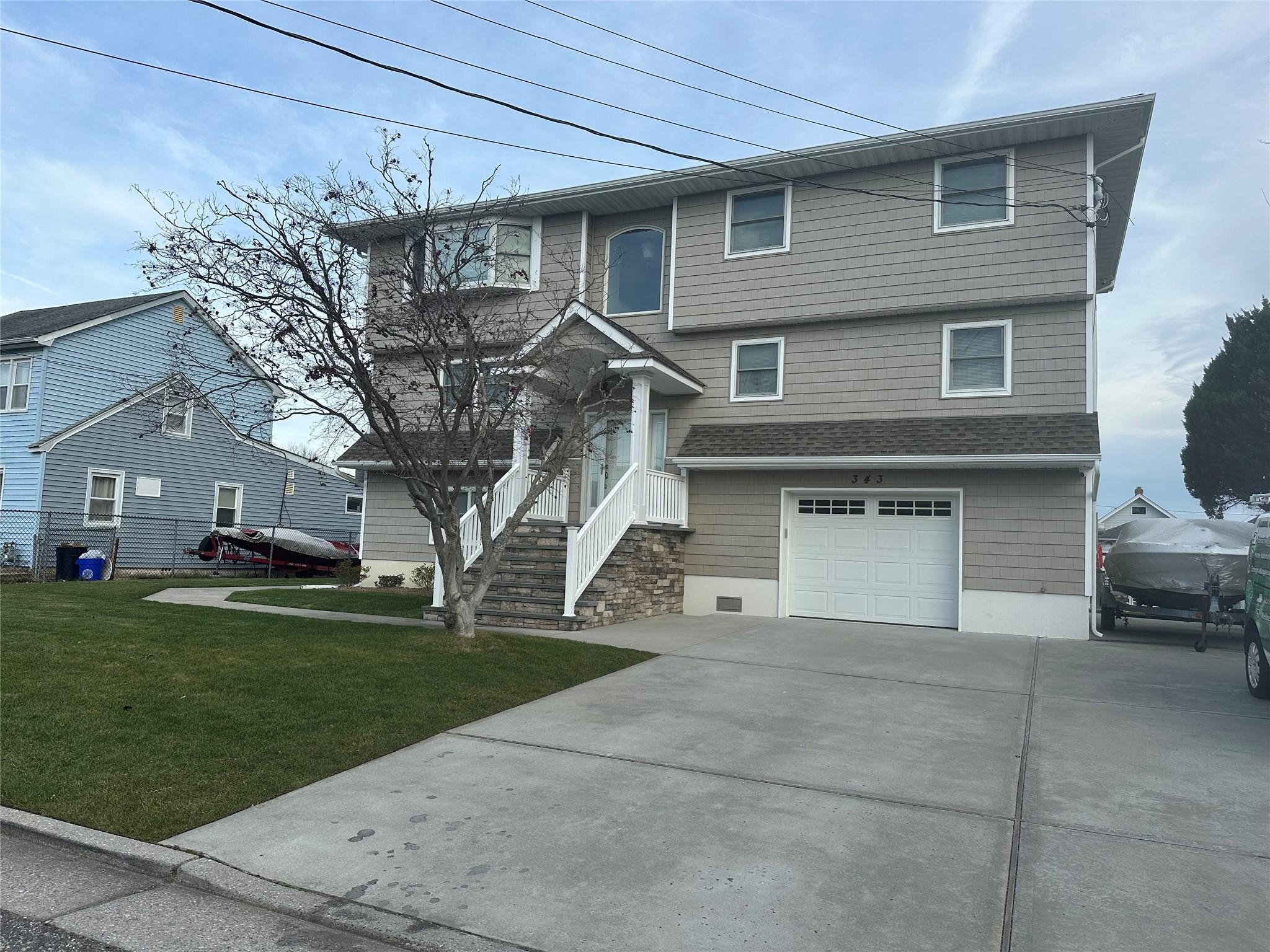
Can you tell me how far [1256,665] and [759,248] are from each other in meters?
9.85

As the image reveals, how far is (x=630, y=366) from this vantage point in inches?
523

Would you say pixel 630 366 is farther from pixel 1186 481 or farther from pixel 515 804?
pixel 1186 481

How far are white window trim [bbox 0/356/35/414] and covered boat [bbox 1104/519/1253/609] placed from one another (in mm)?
25739

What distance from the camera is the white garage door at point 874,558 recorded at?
13445 millimetres

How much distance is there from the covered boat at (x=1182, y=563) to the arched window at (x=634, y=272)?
29.9ft

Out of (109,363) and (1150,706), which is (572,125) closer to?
(1150,706)

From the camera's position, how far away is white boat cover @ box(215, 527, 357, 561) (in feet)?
78.8

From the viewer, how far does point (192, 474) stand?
25328 millimetres

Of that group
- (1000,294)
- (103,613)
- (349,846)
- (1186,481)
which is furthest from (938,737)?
(1186,481)

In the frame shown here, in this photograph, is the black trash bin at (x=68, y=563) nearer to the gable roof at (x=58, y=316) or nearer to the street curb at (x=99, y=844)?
the gable roof at (x=58, y=316)

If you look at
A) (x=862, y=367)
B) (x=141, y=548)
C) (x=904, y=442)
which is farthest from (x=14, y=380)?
(x=904, y=442)

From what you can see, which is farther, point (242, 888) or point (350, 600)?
point (350, 600)

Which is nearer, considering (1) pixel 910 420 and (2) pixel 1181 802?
(2) pixel 1181 802

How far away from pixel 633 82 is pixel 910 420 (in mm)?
6755
